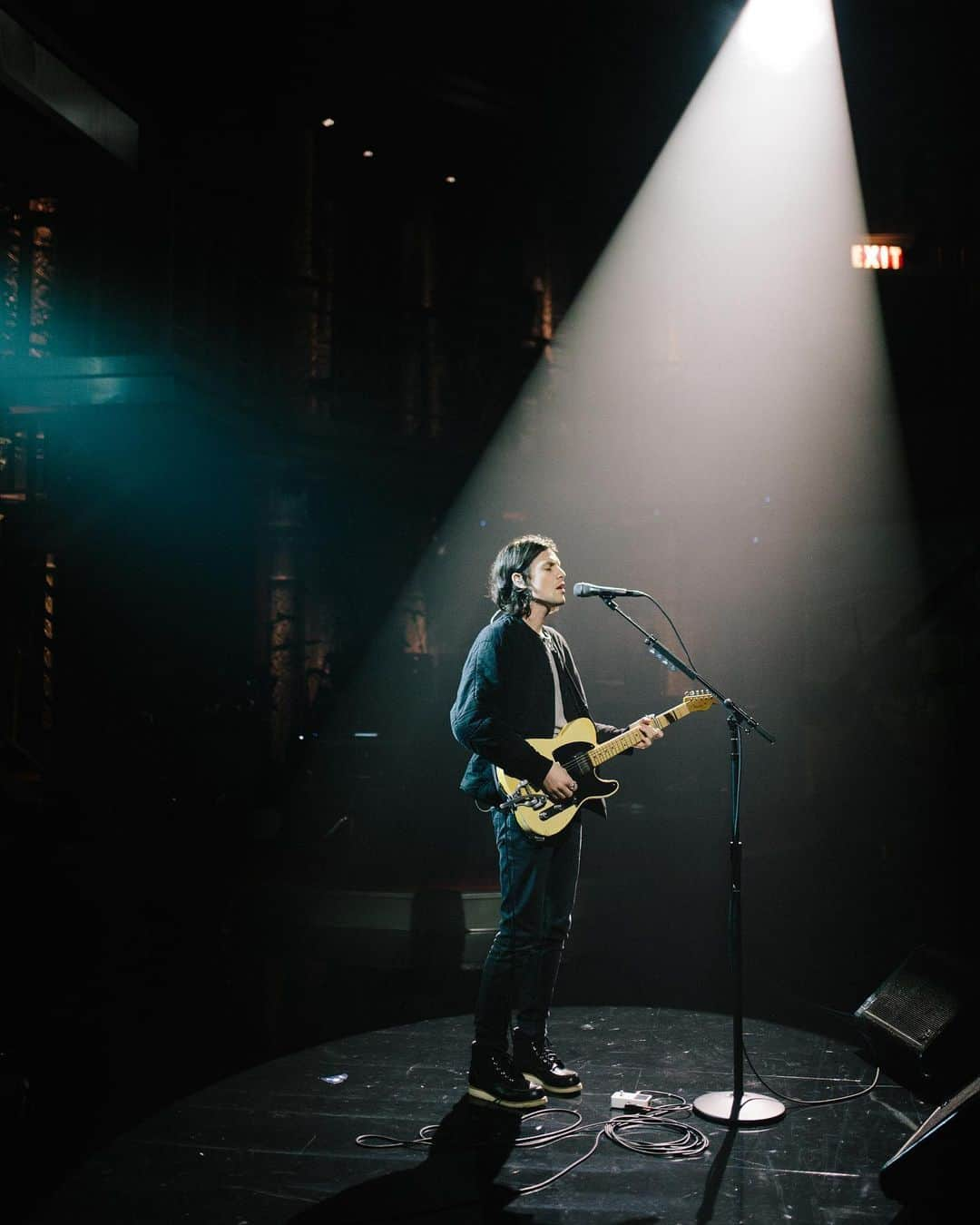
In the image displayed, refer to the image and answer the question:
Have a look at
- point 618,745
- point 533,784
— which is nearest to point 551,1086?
point 533,784

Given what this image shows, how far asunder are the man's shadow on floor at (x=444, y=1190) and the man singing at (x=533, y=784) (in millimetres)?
252

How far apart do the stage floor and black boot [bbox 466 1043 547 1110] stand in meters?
0.05

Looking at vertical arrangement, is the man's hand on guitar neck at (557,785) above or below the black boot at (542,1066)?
above

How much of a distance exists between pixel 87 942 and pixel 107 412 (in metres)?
3.94

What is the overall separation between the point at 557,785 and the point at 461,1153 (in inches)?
45.3

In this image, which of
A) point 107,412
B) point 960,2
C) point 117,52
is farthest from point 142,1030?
point 960,2

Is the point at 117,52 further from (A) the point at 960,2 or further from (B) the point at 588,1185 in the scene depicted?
(B) the point at 588,1185

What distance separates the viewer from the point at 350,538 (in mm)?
10219

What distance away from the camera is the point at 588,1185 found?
9.12ft

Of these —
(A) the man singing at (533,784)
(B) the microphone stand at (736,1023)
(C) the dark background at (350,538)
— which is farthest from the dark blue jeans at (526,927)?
(C) the dark background at (350,538)

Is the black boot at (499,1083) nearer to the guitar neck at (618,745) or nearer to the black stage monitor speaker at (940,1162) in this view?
the guitar neck at (618,745)

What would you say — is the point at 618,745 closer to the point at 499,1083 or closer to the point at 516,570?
the point at 516,570

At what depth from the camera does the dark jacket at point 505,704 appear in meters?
3.38

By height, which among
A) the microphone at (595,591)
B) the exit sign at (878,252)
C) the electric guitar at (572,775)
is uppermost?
the exit sign at (878,252)
